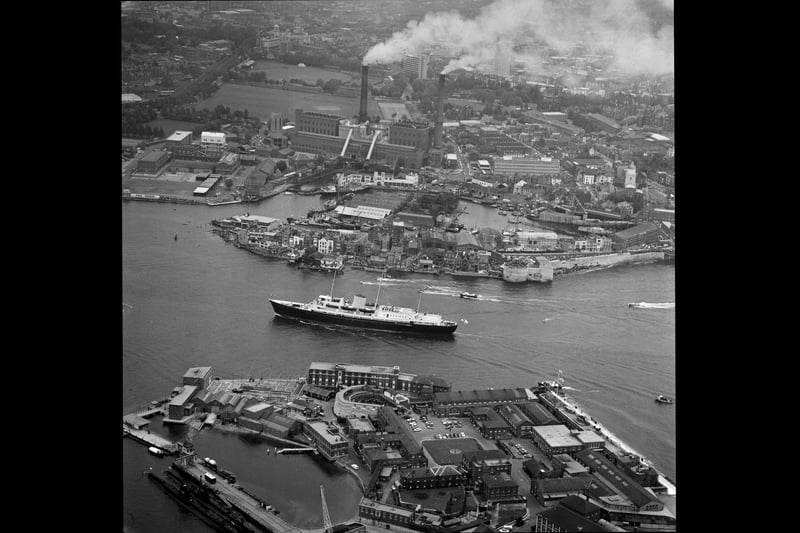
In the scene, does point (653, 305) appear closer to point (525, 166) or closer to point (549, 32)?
point (525, 166)

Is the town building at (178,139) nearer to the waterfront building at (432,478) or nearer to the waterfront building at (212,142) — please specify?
the waterfront building at (212,142)

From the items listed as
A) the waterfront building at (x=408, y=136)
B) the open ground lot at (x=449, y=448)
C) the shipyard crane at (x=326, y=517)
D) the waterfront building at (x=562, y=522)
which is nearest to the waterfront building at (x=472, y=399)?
the open ground lot at (x=449, y=448)

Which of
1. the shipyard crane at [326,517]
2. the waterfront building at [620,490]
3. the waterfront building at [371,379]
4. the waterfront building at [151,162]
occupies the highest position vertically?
the waterfront building at [151,162]

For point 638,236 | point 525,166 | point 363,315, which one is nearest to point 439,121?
point 525,166

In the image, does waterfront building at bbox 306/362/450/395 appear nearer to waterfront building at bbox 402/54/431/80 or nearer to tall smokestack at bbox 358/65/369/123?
tall smokestack at bbox 358/65/369/123

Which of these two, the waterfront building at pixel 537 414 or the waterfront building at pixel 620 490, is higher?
the waterfront building at pixel 537 414
